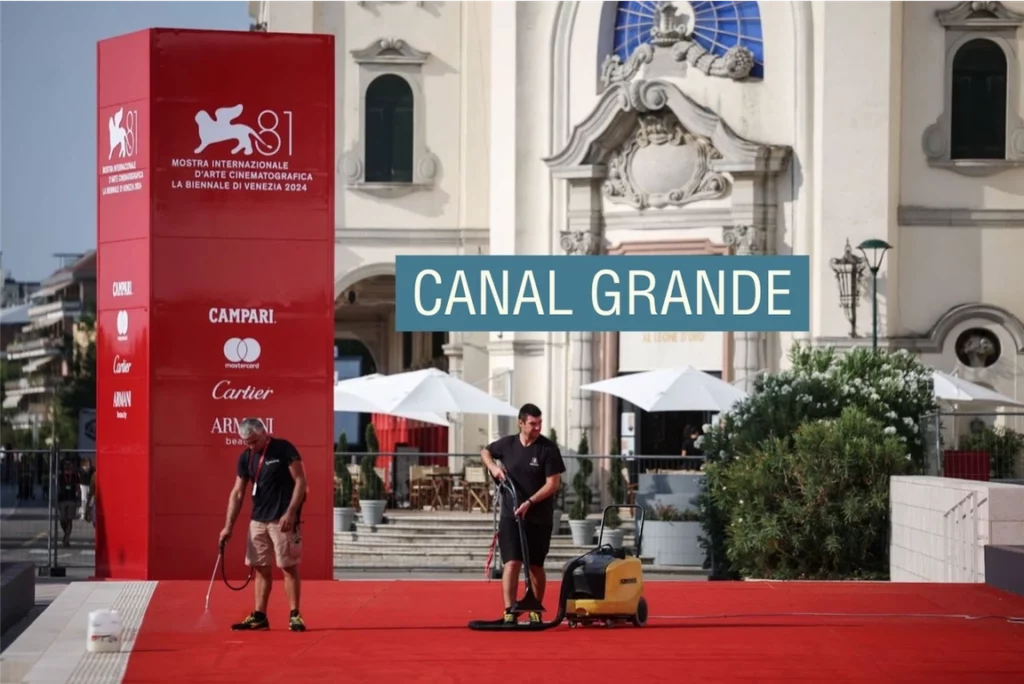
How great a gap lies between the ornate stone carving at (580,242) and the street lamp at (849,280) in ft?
16.8

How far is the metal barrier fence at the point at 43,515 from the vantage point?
2634cm

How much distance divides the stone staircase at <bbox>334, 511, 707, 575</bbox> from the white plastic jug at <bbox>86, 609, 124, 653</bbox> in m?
17.0

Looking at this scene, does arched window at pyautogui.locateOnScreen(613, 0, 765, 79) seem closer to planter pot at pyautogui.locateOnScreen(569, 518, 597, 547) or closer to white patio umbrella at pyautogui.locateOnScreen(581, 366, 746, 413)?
white patio umbrella at pyautogui.locateOnScreen(581, 366, 746, 413)

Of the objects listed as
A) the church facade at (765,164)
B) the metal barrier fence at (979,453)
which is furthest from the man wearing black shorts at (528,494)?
the church facade at (765,164)

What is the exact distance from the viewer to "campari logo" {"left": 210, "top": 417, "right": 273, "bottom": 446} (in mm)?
21156

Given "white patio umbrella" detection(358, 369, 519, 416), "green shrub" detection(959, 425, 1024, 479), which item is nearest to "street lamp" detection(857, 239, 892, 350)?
"white patio umbrella" detection(358, 369, 519, 416)

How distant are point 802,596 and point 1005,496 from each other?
2.28 m

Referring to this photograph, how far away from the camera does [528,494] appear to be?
15.8m

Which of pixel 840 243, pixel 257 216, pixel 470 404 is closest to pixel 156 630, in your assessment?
pixel 257 216

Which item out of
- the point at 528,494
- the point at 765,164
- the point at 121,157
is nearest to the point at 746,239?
the point at 765,164

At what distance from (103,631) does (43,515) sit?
42.1 feet

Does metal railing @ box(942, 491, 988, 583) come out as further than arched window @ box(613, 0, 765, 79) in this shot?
No

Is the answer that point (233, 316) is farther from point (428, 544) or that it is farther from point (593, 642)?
point (428, 544)

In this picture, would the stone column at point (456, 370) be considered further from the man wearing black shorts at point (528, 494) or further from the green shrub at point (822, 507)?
the man wearing black shorts at point (528, 494)
